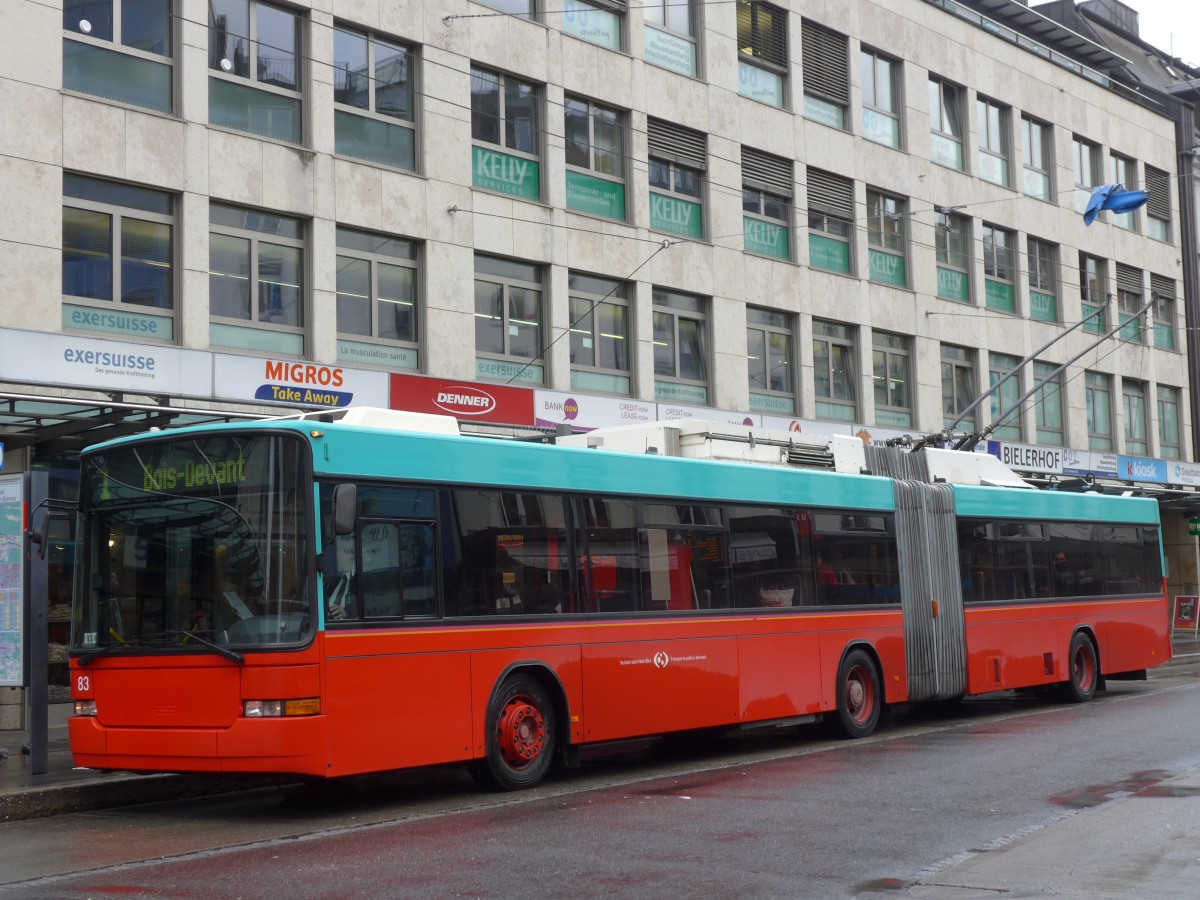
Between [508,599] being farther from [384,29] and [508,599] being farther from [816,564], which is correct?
[384,29]

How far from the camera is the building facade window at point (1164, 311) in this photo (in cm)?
4244

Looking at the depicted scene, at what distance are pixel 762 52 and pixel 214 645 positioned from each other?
2140 centimetres

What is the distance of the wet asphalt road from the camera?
8203mm

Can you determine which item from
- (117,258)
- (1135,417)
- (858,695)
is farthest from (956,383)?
(117,258)

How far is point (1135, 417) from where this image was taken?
41.6m

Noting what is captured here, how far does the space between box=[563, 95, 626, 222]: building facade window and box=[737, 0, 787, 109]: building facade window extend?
3767 mm

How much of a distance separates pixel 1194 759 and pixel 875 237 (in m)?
20.0

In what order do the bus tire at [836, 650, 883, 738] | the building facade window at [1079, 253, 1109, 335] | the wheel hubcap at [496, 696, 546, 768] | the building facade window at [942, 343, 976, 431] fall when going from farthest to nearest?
the building facade window at [1079, 253, 1109, 335], the building facade window at [942, 343, 976, 431], the bus tire at [836, 650, 883, 738], the wheel hubcap at [496, 696, 546, 768]

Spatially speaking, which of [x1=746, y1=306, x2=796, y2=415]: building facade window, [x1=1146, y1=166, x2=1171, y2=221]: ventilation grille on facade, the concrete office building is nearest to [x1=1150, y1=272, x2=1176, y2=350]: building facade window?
the concrete office building

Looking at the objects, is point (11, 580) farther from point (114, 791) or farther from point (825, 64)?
point (825, 64)

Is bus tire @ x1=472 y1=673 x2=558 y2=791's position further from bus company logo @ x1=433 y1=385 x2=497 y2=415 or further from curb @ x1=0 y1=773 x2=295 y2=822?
bus company logo @ x1=433 y1=385 x2=497 y2=415

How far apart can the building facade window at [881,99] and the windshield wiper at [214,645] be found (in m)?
23.8

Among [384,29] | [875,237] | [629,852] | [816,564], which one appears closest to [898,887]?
[629,852]

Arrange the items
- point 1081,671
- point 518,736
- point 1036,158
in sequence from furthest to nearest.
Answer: point 1036,158
point 1081,671
point 518,736
